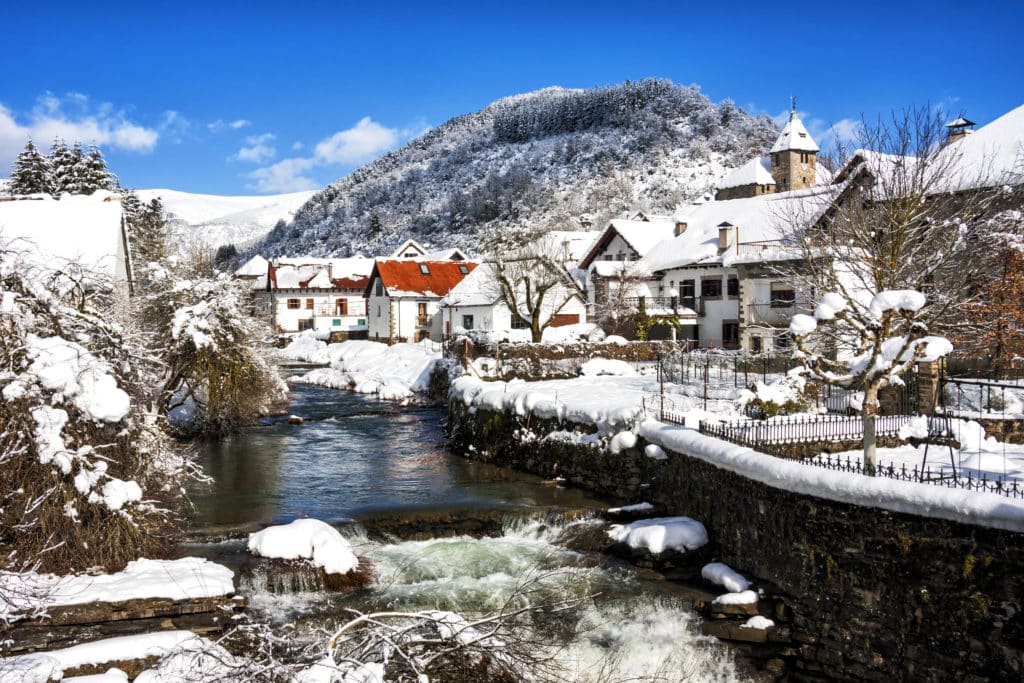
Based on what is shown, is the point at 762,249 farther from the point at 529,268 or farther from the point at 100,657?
the point at 100,657

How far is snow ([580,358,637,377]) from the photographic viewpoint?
112 ft

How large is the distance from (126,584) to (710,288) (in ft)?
123

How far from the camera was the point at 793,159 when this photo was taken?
70.4m

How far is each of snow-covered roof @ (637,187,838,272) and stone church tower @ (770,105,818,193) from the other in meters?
22.0

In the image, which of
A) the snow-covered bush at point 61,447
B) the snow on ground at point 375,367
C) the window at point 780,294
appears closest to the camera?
the snow-covered bush at point 61,447

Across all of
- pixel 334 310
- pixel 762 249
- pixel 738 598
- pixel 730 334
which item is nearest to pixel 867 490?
pixel 738 598

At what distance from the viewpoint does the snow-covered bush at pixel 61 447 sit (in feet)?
43.9

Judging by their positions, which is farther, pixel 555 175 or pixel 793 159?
pixel 555 175

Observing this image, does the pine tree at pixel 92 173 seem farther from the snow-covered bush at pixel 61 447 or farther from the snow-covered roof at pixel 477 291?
the snow-covered bush at pixel 61 447

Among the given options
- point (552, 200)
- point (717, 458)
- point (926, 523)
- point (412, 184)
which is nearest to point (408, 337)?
point (717, 458)

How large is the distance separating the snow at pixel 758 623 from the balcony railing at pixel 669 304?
32191mm

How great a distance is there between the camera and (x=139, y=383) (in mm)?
17219

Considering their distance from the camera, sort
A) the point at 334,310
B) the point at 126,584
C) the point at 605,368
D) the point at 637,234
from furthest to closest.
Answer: the point at 334,310 < the point at 637,234 < the point at 605,368 < the point at 126,584

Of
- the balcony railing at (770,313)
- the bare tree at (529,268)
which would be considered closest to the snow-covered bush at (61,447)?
the bare tree at (529,268)
